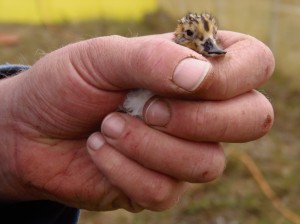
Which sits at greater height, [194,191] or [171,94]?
[171,94]

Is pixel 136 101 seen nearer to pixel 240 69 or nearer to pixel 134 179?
pixel 134 179

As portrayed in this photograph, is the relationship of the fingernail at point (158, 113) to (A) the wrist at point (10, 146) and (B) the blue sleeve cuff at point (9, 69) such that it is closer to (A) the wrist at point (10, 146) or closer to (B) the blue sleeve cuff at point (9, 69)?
(A) the wrist at point (10, 146)

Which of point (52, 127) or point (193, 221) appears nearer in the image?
point (52, 127)

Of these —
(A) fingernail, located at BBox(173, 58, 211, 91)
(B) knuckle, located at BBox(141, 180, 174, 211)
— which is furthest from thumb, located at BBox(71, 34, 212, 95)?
(B) knuckle, located at BBox(141, 180, 174, 211)

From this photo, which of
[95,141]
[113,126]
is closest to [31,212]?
[95,141]

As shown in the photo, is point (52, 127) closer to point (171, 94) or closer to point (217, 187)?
point (171, 94)

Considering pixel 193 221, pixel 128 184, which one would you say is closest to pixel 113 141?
pixel 128 184

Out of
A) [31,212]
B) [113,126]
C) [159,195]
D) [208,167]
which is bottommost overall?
[31,212]
